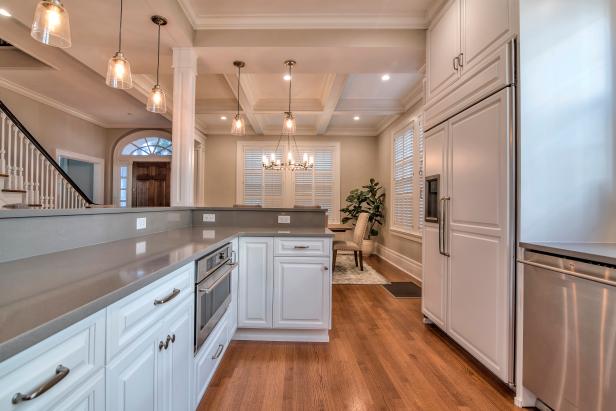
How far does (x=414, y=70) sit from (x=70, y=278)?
11.5 ft

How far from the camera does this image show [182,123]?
2.84m

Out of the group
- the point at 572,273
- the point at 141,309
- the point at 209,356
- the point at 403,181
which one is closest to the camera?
the point at 141,309

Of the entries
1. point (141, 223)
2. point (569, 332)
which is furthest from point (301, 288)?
point (569, 332)

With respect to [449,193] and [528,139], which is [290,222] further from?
[528,139]

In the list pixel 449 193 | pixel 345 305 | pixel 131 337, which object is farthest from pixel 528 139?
pixel 345 305

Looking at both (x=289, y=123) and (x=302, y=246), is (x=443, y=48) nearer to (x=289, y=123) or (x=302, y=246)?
(x=289, y=123)

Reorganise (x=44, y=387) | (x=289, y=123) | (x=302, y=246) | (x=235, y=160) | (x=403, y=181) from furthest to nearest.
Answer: (x=235, y=160) < (x=403, y=181) < (x=289, y=123) < (x=302, y=246) < (x=44, y=387)

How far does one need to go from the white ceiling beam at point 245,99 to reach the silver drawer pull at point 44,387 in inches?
136

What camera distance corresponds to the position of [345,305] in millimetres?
3148

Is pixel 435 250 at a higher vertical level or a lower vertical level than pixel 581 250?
lower

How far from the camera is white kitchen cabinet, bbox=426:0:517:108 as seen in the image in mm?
1695

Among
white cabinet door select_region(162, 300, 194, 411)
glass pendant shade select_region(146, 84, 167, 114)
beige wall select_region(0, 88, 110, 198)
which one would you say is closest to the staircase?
beige wall select_region(0, 88, 110, 198)

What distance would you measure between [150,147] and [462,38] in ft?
21.9

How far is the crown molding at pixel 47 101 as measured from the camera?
14.0 feet
